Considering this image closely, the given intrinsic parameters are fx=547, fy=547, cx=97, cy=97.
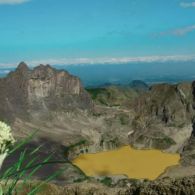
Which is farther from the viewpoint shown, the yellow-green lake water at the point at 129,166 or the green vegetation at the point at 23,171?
the yellow-green lake water at the point at 129,166

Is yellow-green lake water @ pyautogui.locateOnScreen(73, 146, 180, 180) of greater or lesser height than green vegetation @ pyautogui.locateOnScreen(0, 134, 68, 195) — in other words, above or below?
below

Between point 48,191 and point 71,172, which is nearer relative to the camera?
point 48,191

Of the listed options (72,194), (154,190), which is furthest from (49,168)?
(154,190)

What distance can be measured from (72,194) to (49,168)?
88.3 m

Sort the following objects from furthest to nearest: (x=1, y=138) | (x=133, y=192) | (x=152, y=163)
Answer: (x=152, y=163)
(x=133, y=192)
(x=1, y=138)

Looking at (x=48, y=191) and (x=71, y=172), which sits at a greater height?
(x=48, y=191)

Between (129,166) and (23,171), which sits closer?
(23,171)

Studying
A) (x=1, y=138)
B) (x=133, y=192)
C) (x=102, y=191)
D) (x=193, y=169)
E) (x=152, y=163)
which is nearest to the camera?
(x=1, y=138)

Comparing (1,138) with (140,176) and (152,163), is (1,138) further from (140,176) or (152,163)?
(152,163)

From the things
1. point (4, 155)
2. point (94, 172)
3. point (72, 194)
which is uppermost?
point (4, 155)

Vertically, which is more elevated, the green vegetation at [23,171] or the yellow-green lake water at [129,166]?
the green vegetation at [23,171]

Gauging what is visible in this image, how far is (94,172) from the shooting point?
182125 mm

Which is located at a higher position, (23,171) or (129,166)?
(23,171)

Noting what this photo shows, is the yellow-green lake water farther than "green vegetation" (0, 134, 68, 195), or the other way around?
the yellow-green lake water
